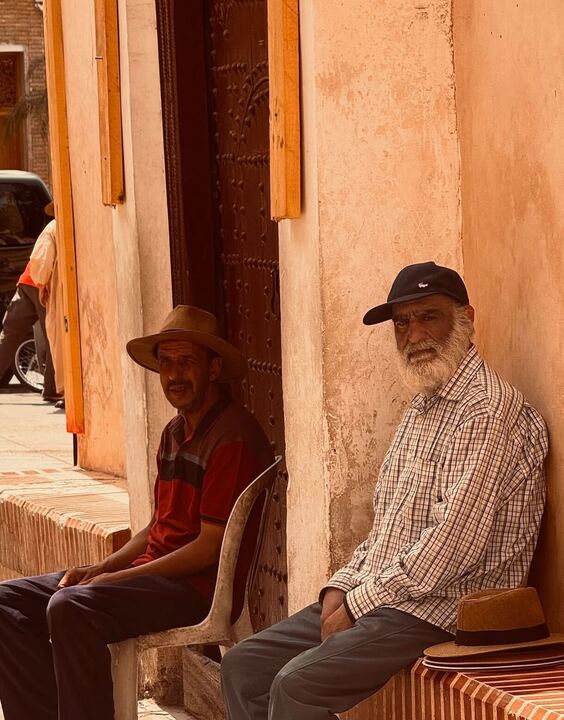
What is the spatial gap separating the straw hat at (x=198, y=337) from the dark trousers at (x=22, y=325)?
906 cm

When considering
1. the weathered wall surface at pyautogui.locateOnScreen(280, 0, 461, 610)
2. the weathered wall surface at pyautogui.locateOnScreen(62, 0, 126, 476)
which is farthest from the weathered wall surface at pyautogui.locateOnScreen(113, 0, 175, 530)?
the weathered wall surface at pyautogui.locateOnScreen(280, 0, 461, 610)

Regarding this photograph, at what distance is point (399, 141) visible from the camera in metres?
5.02

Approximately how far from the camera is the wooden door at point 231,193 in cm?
612

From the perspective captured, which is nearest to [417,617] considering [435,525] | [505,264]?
[435,525]

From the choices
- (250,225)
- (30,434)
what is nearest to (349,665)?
(250,225)

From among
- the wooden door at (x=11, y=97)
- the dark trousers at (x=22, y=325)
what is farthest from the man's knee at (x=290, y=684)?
the wooden door at (x=11, y=97)

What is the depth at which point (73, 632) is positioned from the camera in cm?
504

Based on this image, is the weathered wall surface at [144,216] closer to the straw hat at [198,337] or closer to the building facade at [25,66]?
the straw hat at [198,337]

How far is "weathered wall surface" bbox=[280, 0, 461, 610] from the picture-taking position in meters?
4.94

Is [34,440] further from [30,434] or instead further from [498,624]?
[498,624]

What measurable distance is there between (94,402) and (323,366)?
3715 millimetres

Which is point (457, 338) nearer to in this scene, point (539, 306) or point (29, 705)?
point (539, 306)

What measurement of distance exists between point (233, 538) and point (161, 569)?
0.88 ft

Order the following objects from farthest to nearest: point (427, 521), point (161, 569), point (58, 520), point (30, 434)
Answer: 1. point (30, 434)
2. point (58, 520)
3. point (161, 569)
4. point (427, 521)
